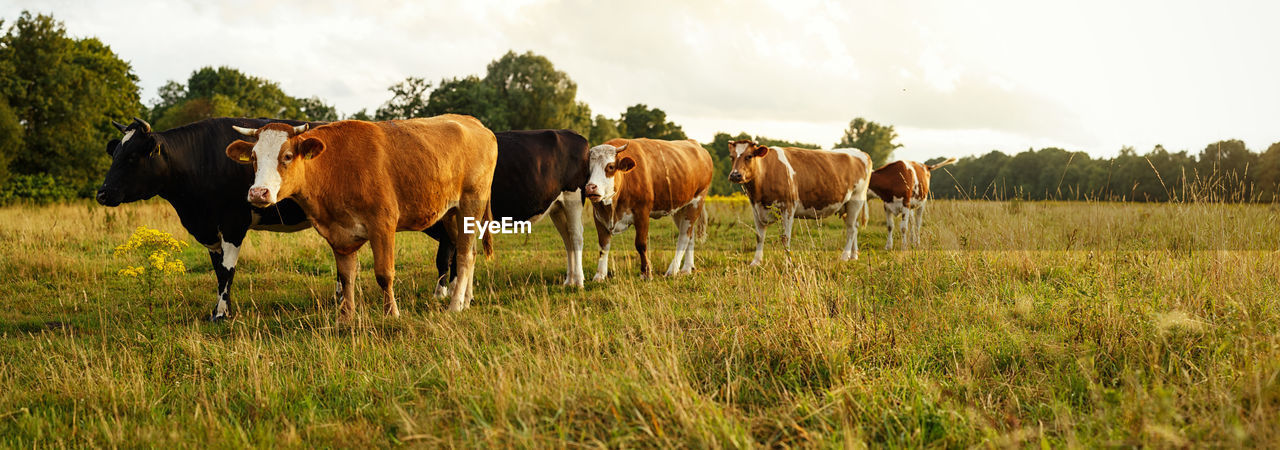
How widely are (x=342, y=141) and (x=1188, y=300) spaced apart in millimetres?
7013

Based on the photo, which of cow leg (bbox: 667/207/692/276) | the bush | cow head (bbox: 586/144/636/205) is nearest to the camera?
cow head (bbox: 586/144/636/205)

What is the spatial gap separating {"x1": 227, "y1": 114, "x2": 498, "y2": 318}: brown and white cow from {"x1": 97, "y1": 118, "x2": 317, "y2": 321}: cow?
0.97 metres

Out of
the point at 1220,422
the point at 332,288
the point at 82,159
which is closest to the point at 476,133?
the point at 332,288

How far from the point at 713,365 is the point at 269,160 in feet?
12.5

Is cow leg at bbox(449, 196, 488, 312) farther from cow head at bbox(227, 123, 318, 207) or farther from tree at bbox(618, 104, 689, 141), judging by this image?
tree at bbox(618, 104, 689, 141)

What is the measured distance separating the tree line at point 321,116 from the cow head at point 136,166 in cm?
1033

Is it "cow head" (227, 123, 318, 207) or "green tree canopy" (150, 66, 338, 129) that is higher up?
"green tree canopy" (150, 66, 338, 129)

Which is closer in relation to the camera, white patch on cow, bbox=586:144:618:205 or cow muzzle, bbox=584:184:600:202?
cow muzzle, bbox=584:184:600:202

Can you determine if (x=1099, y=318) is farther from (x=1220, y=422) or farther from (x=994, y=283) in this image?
(x=1220, y=422)

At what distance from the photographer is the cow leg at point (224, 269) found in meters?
7.34

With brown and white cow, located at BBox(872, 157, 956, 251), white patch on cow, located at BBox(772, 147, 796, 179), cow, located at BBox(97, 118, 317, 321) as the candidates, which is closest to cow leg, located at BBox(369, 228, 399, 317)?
cow, located at BBox(97, 118, 317, 321)

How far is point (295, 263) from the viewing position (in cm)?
1057

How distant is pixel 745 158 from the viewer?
1109 cm

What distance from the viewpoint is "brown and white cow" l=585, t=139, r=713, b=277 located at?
29.3ft
